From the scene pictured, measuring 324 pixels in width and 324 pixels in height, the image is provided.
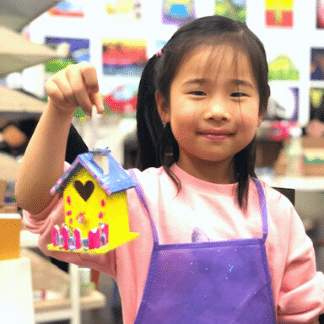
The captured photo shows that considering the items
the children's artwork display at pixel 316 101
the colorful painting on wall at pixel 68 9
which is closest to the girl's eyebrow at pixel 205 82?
the colorful painting on wall at pixel 68 9

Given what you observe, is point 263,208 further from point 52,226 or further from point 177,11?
point 177,11

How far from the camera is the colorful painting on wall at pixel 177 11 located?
3031 mm

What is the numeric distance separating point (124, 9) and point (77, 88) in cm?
259

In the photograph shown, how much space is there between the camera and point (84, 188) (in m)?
0.63

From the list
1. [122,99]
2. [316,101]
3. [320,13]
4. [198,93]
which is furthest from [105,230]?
[320,13]

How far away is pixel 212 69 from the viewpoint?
710mm

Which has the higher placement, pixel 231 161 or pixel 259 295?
pixel 231 161

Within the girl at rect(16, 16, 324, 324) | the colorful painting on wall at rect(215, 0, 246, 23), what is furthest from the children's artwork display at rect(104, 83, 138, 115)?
the girl at rect(16, 16, 324, 324)

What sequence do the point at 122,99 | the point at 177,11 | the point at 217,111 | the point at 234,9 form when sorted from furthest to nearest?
the point at 234,9 < the point at 177,11 < the point at 122,99 < the point at 217,111

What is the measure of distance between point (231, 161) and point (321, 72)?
277 cm

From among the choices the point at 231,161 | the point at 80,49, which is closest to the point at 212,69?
the point at 231,161

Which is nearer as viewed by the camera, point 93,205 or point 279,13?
point 93,205

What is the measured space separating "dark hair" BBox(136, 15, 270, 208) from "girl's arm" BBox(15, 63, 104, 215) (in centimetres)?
18

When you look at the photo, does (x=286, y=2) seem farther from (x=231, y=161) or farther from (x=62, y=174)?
(x=62, y=174)
